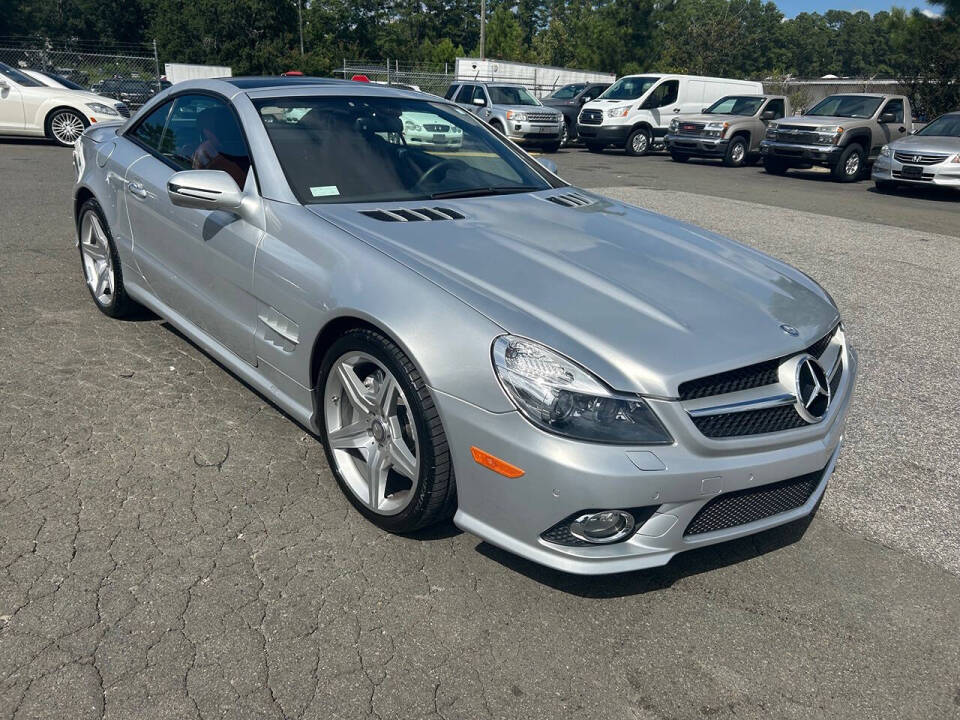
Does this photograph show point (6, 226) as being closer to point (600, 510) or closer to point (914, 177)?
point (600, 510)

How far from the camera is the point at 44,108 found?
1570cm

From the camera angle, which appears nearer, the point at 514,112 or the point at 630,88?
the point at 514,112

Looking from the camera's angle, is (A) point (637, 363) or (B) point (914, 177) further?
(B) point (914, 177)

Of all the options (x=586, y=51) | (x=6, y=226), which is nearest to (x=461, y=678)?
(x=6, y=226)

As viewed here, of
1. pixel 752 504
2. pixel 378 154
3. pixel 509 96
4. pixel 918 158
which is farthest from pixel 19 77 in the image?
pixel 752 504

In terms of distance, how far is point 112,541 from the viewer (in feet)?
9.84

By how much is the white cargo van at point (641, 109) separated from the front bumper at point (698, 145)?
1424mm

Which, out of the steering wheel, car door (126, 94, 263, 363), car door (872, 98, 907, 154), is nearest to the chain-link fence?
car door (872, 98, 907, 154)

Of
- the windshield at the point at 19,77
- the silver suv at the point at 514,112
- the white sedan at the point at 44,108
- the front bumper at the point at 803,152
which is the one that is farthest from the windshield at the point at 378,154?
the silver suv at the point at 514,112

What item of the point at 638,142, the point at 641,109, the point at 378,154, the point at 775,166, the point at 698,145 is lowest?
the point at 775,166

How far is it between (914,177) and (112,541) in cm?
1526

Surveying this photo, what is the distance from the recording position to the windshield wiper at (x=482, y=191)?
3982mm

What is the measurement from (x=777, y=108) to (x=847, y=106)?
2.89 metres

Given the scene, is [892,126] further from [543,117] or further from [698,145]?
[543,117]
